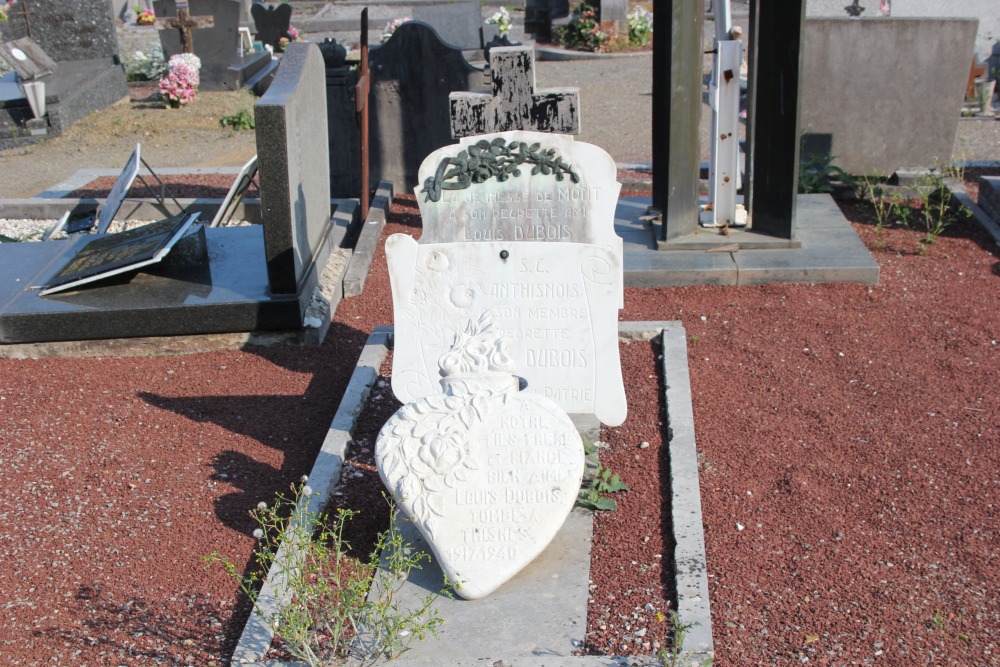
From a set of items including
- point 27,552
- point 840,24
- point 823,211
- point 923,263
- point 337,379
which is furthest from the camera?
point 840,24

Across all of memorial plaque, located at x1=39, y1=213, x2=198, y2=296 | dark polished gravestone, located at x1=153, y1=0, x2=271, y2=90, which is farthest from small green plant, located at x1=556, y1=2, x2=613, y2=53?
memorial plaque, located at x1=39, y1=213, x2=198, y2=296

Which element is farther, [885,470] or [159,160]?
[159,160]

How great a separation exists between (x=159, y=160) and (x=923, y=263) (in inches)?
314

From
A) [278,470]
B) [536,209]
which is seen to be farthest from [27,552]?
[536,209]

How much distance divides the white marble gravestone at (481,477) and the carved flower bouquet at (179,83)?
10950 millimetres

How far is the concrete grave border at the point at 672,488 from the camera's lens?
3.58m

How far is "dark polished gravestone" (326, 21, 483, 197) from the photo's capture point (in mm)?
9281

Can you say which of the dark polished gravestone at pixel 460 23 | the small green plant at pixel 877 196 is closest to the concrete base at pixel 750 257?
the small green plant at pixel 877 196

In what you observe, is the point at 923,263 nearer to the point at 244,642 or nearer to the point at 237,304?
the point at 237,304

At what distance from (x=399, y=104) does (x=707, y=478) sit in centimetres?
585

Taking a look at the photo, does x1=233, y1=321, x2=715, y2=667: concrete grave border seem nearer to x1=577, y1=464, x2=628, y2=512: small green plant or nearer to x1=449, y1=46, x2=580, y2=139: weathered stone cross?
x1=577, y1=464, x2=628, y2=512: small green plant

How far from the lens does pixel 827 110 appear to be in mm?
9258

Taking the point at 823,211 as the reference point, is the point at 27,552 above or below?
Result: below

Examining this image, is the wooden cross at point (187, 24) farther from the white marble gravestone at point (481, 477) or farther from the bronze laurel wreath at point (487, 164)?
the white marble gravestone at point (481, 477)
